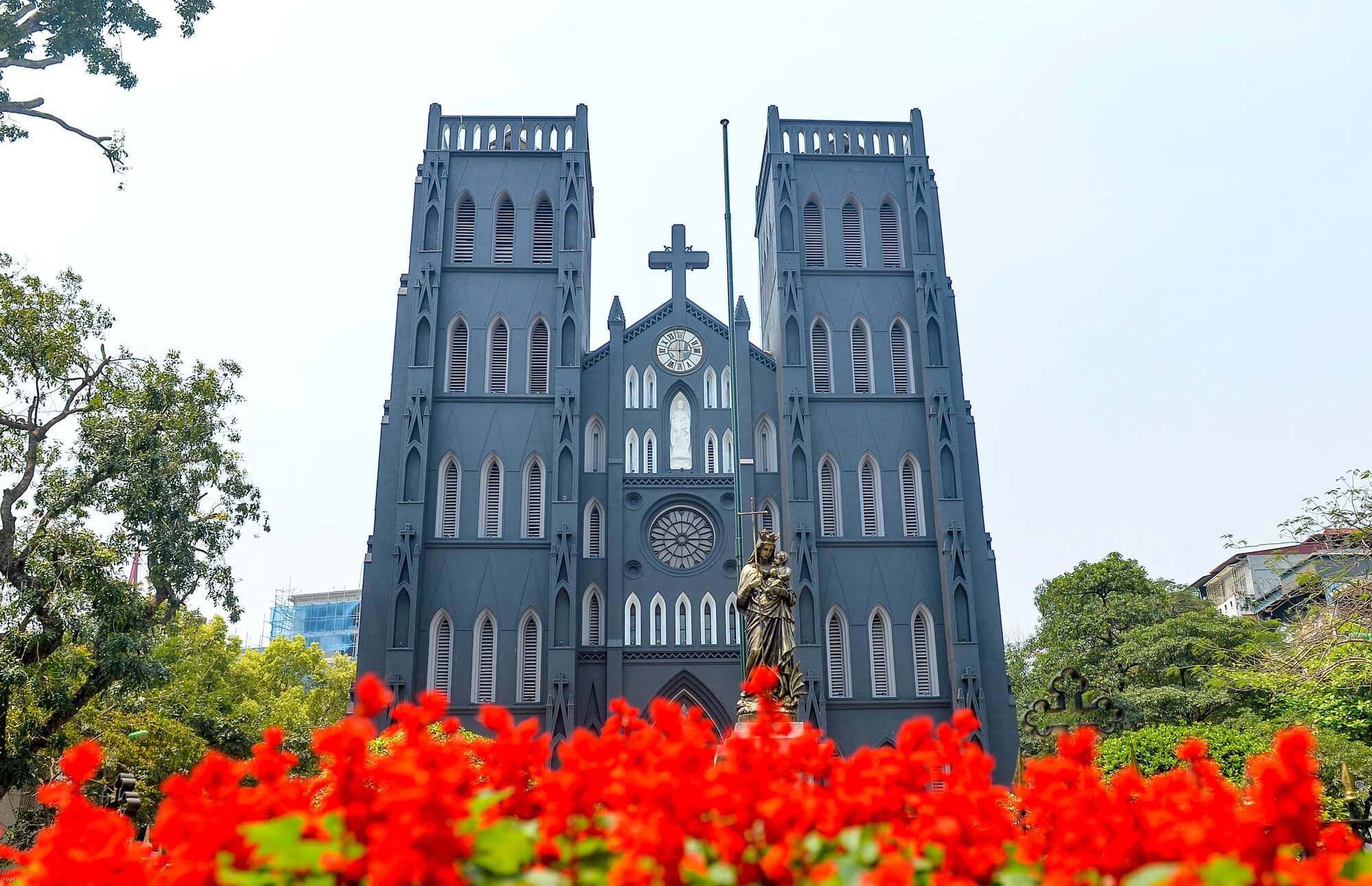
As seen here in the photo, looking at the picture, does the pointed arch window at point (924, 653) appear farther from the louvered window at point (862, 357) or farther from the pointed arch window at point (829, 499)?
the louvered window at point (862, 357)

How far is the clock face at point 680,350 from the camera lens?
33188mm

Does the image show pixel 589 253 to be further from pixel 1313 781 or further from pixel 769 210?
pixel 1313 781

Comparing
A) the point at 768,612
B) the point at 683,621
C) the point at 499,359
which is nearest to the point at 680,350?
the point at 499,359

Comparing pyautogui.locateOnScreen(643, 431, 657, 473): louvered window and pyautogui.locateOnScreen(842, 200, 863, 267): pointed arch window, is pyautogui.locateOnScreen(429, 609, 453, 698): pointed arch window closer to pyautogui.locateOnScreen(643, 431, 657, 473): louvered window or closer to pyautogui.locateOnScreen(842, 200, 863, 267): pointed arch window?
pyautogui.locateOnScreen(643, 431, 657, 473): louvered window

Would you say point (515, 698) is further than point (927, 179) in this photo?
No

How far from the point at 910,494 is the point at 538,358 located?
445 inches

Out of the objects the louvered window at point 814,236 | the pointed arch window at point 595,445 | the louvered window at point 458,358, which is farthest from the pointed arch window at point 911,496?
the louvered window at point 458,358

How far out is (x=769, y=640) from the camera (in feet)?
43.3

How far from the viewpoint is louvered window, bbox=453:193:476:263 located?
110ft

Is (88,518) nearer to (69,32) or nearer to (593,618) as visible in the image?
(69,32)

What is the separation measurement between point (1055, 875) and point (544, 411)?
30427 mm

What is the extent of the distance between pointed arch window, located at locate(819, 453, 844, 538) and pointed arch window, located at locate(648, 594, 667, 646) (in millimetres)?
4809

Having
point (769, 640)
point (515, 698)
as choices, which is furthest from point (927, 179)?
point (769, 640)

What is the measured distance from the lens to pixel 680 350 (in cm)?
3341
